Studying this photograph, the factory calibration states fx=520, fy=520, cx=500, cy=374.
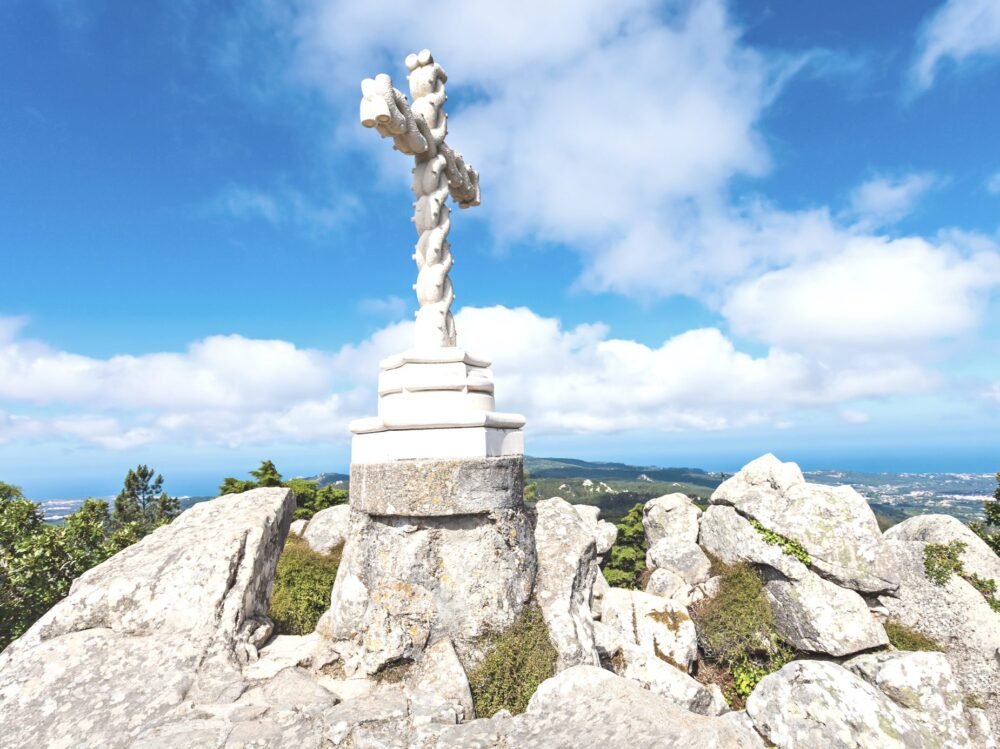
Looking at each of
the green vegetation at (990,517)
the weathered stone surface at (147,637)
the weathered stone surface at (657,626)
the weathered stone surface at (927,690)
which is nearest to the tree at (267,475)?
the weathered stone surface at (147,637)

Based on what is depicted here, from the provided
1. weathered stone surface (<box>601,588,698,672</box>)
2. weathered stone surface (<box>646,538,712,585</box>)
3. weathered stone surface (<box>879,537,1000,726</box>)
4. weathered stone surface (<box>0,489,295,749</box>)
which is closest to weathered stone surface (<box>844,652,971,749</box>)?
weathered stone surface (<box>879,537,1000,726</box>)

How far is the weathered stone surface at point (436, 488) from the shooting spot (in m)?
6.77

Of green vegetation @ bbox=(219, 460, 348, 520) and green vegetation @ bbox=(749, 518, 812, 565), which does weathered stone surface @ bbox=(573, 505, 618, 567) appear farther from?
green vegetation @ bbox=(219, 460, 348, 520)

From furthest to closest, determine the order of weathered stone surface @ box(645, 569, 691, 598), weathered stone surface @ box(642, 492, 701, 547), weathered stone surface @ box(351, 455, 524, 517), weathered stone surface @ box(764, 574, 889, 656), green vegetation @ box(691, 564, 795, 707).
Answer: weathered stone surface @ box(642, 492, 701, 547)
weathered stone surface @ box(645, 569, 691, 598)
green vegetation @ box(691, 564, 795, 707)
weathered stone surface @ box(764, 574, 889, 656)
weathered stone surface @ box(351, 455, 524, 517)

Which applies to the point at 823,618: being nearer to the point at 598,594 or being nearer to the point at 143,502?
the point at 598,594

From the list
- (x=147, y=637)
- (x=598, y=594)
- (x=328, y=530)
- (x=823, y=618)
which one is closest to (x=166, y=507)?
(x=328, y=530)

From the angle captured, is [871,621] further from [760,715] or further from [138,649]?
[138,649]

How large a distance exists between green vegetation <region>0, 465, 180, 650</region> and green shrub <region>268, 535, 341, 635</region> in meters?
8.67

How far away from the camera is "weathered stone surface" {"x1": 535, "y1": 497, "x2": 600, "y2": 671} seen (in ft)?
22.4

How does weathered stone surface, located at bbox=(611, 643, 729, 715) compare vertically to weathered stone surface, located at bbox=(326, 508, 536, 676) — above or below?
below

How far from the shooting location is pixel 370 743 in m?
5.00

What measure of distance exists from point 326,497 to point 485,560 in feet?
32.4

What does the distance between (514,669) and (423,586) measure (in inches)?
59.8

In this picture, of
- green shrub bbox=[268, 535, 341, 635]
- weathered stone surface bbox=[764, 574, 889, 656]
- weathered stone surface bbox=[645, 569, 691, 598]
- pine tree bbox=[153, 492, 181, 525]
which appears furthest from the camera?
pine tree bbox=[153, 492, 181, 525]
